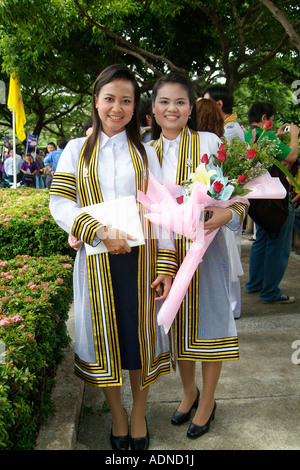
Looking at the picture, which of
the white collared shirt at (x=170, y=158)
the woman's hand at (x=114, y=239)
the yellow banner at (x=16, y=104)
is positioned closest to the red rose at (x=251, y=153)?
the white collared shirt at (x=170, y=158)

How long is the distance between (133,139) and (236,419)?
164 centimetres

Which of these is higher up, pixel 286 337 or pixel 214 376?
pixel 214 376

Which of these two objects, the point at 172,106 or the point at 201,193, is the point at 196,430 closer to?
the point at 201,193

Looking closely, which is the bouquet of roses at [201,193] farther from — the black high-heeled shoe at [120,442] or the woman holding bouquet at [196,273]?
the black high-heeled shoe at [120,442]

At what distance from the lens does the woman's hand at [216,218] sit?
224 cm

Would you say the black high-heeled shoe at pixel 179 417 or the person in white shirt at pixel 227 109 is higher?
the person in white shirt at pixel 227 109

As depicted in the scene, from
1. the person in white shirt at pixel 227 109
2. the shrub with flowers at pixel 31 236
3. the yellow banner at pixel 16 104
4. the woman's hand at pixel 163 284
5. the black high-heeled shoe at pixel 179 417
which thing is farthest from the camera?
the yellow banner at pixel 16 104

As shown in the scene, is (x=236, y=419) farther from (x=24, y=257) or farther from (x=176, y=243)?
(x=24, y=257)

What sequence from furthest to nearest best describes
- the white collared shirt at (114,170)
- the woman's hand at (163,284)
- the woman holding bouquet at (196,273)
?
1. the woman holding bouquet at (196,273)
2. the woman's hand at (163,284)
3. the white collared shirt at (114,170)

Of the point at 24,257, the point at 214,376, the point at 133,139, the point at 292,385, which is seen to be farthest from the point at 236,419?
the point at 24,257

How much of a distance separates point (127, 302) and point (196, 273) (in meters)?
0.41

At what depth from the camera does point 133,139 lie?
2.34m

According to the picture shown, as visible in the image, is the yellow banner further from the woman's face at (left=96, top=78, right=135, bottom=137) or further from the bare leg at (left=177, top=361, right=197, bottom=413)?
the bare leg at (left=177, top=361, right=197, bottom=413)

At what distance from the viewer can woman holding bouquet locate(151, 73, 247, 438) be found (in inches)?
95.5
